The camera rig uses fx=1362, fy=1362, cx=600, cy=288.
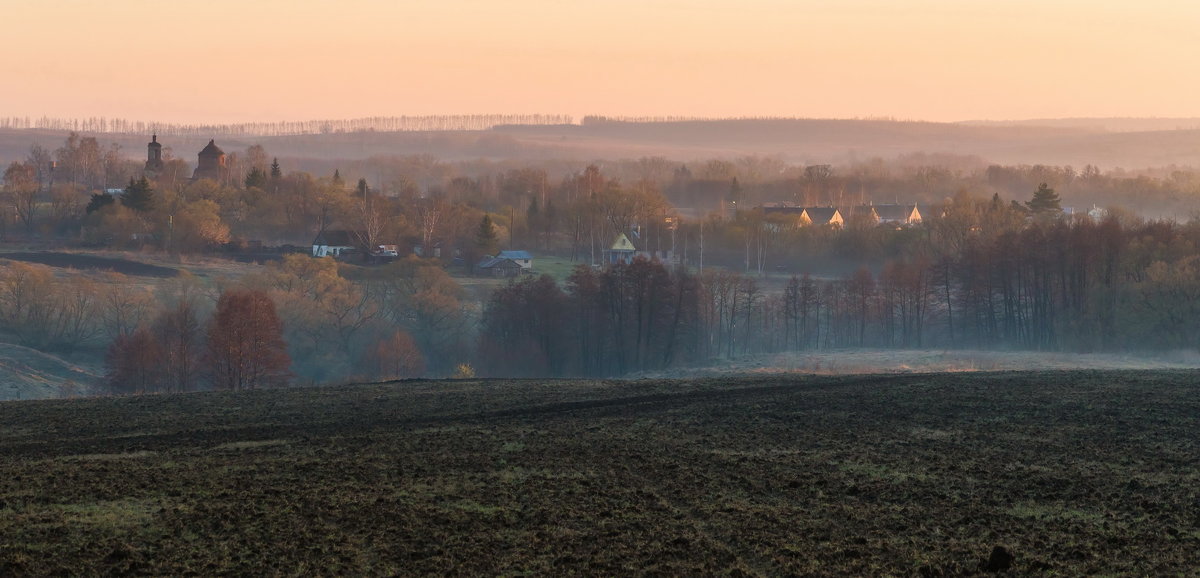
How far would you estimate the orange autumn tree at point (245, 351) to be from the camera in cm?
5756

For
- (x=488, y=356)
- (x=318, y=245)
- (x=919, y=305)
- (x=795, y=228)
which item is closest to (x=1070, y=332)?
(x=919, y=305)

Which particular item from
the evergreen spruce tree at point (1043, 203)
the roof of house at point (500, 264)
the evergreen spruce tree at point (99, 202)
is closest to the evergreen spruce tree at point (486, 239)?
the roof of house at point (500, 264)

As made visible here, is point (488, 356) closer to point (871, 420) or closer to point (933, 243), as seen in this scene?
point (871, 420)

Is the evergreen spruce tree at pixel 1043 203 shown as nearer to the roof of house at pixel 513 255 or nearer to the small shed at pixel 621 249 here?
the small shed at pixel 621 249

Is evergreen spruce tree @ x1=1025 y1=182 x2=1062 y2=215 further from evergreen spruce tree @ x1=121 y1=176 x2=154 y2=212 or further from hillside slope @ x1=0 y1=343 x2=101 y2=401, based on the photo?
hillside slope @ x1=0 y1=343 x2=101 y2=401

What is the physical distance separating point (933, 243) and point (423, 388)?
8138cm

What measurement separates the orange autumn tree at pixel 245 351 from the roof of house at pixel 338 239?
60368 millimetres

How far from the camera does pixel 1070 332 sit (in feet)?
248

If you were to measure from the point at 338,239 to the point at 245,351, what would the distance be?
64104mm

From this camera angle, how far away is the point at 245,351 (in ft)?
190

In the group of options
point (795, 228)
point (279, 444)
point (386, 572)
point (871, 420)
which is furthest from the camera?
point (795, 228)

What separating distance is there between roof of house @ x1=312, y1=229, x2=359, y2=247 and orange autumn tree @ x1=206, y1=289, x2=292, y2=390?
198 ft

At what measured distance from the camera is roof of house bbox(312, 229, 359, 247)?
394 feet

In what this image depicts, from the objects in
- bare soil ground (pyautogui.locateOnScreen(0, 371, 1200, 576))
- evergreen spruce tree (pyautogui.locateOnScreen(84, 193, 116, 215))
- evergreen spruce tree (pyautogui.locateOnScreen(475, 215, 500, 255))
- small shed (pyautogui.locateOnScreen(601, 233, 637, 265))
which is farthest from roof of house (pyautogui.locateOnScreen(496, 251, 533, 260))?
bare soil ground (pyautogui.locateOnScreen(0, 371, 1200, 576))
